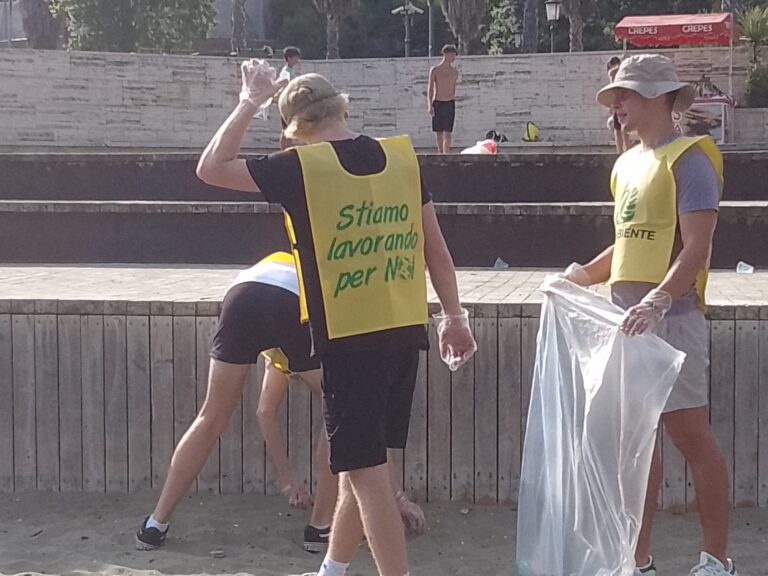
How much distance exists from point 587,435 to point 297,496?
1608 mm

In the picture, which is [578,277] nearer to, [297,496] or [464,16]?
[297,496]

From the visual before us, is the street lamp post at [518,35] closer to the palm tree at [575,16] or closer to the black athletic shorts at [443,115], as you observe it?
the palm tree at [575,16]

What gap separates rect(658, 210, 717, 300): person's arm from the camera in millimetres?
3742

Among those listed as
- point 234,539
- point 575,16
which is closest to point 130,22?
point 575,16

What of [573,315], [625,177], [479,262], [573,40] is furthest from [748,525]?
[573,40]

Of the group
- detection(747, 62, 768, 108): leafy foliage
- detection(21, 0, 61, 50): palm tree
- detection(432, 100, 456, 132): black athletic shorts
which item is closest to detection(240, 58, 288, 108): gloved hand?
detection(432, 100, 456, 132): black athletic shorts

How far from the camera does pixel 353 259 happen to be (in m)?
3.64

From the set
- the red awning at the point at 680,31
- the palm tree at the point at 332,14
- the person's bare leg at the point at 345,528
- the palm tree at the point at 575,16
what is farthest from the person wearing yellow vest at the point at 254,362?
the palm tree at the point at 332,14

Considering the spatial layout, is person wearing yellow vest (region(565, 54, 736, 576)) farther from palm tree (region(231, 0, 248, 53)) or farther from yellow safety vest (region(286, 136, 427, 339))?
palm tree (region(231, 0, 248, 53))

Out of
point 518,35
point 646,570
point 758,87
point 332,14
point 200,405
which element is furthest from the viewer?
point 518,35

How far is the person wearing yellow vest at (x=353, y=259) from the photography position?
3.60 m

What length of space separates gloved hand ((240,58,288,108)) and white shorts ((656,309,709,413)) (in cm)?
149

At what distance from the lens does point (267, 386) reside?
16.4 ft

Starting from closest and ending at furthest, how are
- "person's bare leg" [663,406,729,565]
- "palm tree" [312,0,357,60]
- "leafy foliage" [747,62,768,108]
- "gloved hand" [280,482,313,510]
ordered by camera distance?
"person's bare leg" [663,406,729,565], "gloved hand" [280,482,313,510], "leafy foliage" [747,62,768,108], "palm tree" [312,0,357,60]
